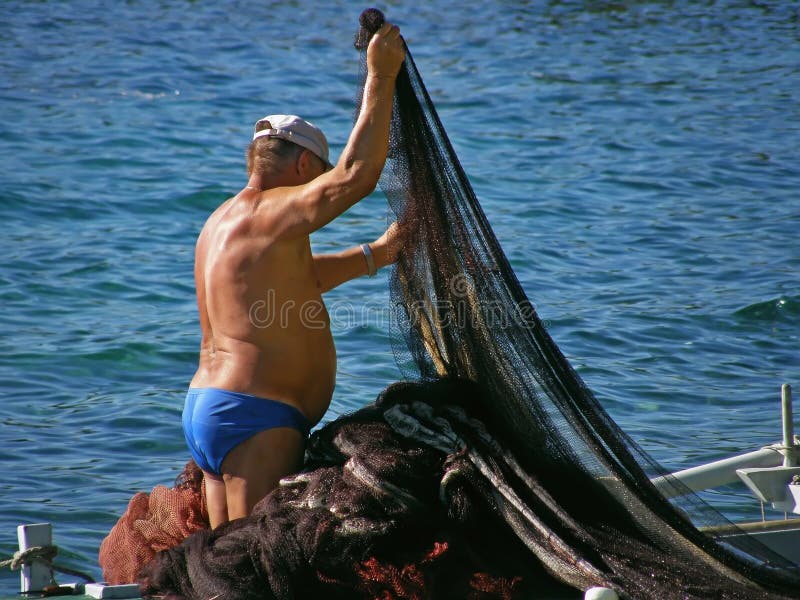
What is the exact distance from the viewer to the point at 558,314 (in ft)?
30.8

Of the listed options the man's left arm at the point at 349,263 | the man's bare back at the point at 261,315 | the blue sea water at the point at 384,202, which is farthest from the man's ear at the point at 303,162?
the blue sea water at the point at 384,202

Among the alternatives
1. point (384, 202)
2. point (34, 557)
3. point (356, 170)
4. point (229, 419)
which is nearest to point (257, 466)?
point (229, 419)

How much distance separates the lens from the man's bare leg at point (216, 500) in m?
4.10

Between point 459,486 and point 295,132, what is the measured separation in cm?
146

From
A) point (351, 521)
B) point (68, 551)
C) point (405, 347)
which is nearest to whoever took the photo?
point (351, 521)

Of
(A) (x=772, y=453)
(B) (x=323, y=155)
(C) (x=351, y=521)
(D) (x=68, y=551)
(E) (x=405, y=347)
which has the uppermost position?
(B) (x=323, y=155)

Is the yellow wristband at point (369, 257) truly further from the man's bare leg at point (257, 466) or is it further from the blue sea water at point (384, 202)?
the blue sea water at point (384, 202)

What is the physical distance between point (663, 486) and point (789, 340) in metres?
5.64

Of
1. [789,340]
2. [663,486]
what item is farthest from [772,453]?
[789,340]

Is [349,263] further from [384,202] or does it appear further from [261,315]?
[384,202]

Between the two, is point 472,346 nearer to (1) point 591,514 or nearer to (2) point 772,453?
(1) point 591,514

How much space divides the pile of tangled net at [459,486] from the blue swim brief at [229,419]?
0.58 feet

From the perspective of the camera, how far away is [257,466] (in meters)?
3.97

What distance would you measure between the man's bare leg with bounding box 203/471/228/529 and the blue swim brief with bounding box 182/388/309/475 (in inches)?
2.5
